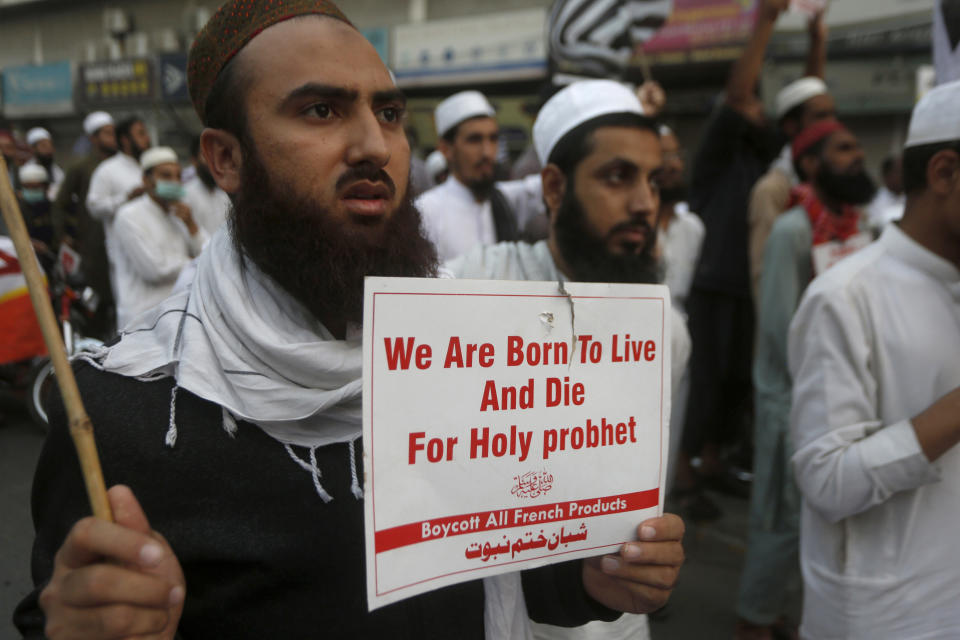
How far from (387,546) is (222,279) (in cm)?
55

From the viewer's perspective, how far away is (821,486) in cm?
172

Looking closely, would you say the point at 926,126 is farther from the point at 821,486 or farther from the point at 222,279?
the point at 222,279

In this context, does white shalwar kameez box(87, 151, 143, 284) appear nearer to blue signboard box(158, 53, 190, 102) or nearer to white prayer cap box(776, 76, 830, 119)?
white prayer cap box(776, 76, 830, 119)

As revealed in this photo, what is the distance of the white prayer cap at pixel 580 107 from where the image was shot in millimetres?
2156

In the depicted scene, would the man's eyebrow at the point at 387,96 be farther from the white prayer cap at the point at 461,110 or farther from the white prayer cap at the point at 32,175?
the white prayer cap at the point at 32,175

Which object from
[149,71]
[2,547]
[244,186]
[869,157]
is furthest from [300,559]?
[149,71]

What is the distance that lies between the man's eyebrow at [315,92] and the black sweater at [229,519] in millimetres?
512

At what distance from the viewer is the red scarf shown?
308cm

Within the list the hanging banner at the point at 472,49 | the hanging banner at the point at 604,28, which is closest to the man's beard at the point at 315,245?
the hanging banner at the point at 604,28

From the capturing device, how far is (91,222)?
6316mm

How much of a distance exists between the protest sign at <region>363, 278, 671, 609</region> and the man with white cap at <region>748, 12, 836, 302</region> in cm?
282

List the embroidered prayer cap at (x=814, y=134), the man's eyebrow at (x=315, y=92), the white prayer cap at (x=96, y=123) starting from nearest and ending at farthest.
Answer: the man's eyebrow at (x=315, y=92) → the embroidered prayer cap at (x=814, y=134) → the white prayer cap at (x=96, y=123)

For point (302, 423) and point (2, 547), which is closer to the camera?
point (302, 423)

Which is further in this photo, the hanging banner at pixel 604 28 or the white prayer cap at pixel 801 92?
the white prayer cap at pixel 801 92
